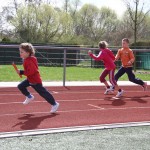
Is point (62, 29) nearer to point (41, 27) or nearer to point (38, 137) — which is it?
point (41, 27)

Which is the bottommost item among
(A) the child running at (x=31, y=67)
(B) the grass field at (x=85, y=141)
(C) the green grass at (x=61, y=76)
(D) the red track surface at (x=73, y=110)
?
(C) the green grass at (x=61, y=76)

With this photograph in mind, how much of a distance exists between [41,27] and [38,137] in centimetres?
4266

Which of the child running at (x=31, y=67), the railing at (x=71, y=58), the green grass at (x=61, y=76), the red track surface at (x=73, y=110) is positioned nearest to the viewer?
the red track surface at (x=73, y=110)

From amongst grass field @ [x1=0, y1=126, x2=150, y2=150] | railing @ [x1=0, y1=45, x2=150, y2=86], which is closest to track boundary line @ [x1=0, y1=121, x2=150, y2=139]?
grass field @ [x1=0, y1=126, x2=150, y2=150]

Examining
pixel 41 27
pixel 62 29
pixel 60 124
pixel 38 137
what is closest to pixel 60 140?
pixel 38 137

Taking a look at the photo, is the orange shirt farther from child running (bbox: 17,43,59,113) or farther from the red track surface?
child running (bbox: 17,43,59,113)

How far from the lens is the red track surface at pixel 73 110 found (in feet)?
22.3

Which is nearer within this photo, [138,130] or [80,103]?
[138,130]

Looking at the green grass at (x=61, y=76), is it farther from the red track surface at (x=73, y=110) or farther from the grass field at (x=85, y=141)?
the grass field at (x=85, y=141)

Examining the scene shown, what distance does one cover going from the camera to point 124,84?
13.9 meters

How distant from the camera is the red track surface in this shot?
6.80 metres

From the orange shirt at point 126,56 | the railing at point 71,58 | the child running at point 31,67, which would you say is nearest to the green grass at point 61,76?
the railing at point 71,58

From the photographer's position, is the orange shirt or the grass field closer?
the grass field

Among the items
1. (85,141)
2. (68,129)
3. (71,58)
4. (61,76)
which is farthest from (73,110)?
(71,58)
